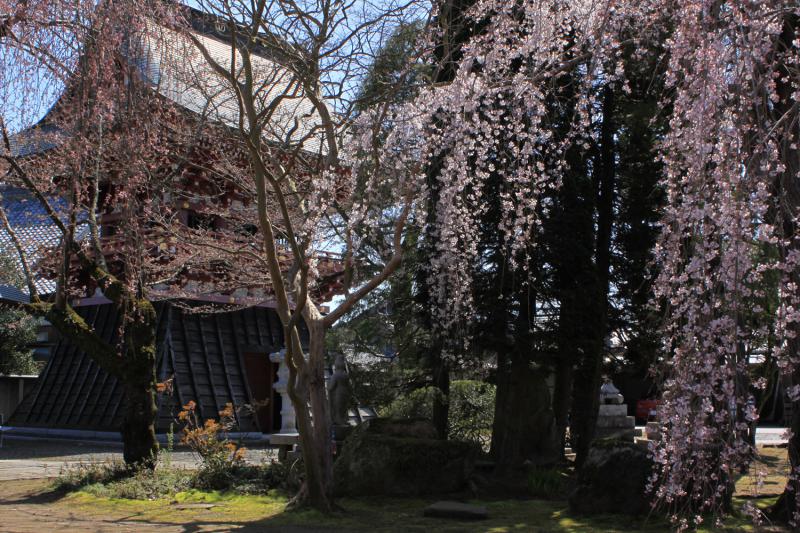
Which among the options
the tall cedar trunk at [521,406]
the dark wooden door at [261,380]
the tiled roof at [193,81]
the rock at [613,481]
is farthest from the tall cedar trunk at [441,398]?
the dark wooden door at [261,380]

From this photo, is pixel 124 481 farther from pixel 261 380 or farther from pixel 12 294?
pixel 12 294

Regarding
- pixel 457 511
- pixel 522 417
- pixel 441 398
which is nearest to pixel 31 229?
pixel 441 398

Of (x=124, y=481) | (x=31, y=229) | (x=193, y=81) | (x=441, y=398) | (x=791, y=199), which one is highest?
(x=193, y=81)

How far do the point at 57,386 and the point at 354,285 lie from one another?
9.54 m

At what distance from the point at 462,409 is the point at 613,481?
6.42m

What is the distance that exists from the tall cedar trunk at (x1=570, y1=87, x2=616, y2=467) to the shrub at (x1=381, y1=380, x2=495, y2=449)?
198 centimetres

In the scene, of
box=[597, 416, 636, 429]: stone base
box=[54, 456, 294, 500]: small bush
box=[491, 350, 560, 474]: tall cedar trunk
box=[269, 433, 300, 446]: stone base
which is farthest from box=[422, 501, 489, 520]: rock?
box=[597, 416, 636, 429]: stone base

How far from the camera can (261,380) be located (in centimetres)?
1967

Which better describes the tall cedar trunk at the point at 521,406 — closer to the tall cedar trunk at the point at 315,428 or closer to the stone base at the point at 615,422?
the stone base at the point at 615,422

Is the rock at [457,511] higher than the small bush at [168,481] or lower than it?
lower

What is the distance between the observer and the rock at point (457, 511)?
8125 mm

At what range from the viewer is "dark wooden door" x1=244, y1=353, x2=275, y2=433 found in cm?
1892

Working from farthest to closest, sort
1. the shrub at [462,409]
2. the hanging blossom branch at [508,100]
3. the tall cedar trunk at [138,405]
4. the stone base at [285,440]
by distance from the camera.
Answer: the shrub at [462,409] < the stone base at [285,440] < the tall cedar trunk at [138,405] < the hanging blossom branch at [508,100]

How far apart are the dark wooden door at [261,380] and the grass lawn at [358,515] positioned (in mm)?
9393
